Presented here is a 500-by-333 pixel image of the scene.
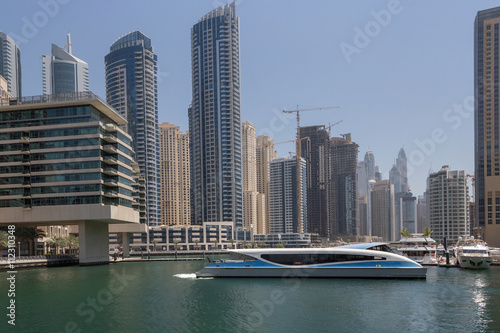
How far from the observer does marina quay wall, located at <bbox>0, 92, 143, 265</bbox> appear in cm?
8619

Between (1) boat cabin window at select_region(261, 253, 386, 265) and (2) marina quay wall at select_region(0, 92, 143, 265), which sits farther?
(2) marina quay wall at select_region(0, 92, 143, 265)

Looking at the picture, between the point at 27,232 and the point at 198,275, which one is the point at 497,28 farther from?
the point at 27,232

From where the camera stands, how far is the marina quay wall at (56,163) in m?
86.2

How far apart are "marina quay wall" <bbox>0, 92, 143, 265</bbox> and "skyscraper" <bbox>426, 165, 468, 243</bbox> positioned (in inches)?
5812

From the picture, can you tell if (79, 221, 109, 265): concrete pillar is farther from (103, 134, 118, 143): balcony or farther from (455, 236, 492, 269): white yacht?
(455, 236, 492, 269): white yacht

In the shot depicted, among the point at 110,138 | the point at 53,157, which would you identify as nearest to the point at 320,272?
the point at 110,138

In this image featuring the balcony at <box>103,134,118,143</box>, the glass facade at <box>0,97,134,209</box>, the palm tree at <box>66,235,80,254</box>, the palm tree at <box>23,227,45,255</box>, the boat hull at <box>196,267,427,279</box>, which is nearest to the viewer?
the boat hull at <box>196,267,427,279</box>

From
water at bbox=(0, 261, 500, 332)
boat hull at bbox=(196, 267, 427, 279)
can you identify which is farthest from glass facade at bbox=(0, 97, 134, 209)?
boat hull at bbox=(196, 267, 427, 279)

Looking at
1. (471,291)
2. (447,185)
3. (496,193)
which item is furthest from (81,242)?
(447,185)

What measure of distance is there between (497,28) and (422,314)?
448 feet

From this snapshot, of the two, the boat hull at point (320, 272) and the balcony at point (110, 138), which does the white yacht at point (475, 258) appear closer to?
the boat hull at point (320, 272)

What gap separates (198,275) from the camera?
62062 mm

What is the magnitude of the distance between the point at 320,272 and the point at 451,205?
494 ft

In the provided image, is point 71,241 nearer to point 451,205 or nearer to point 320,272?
point 320,272
